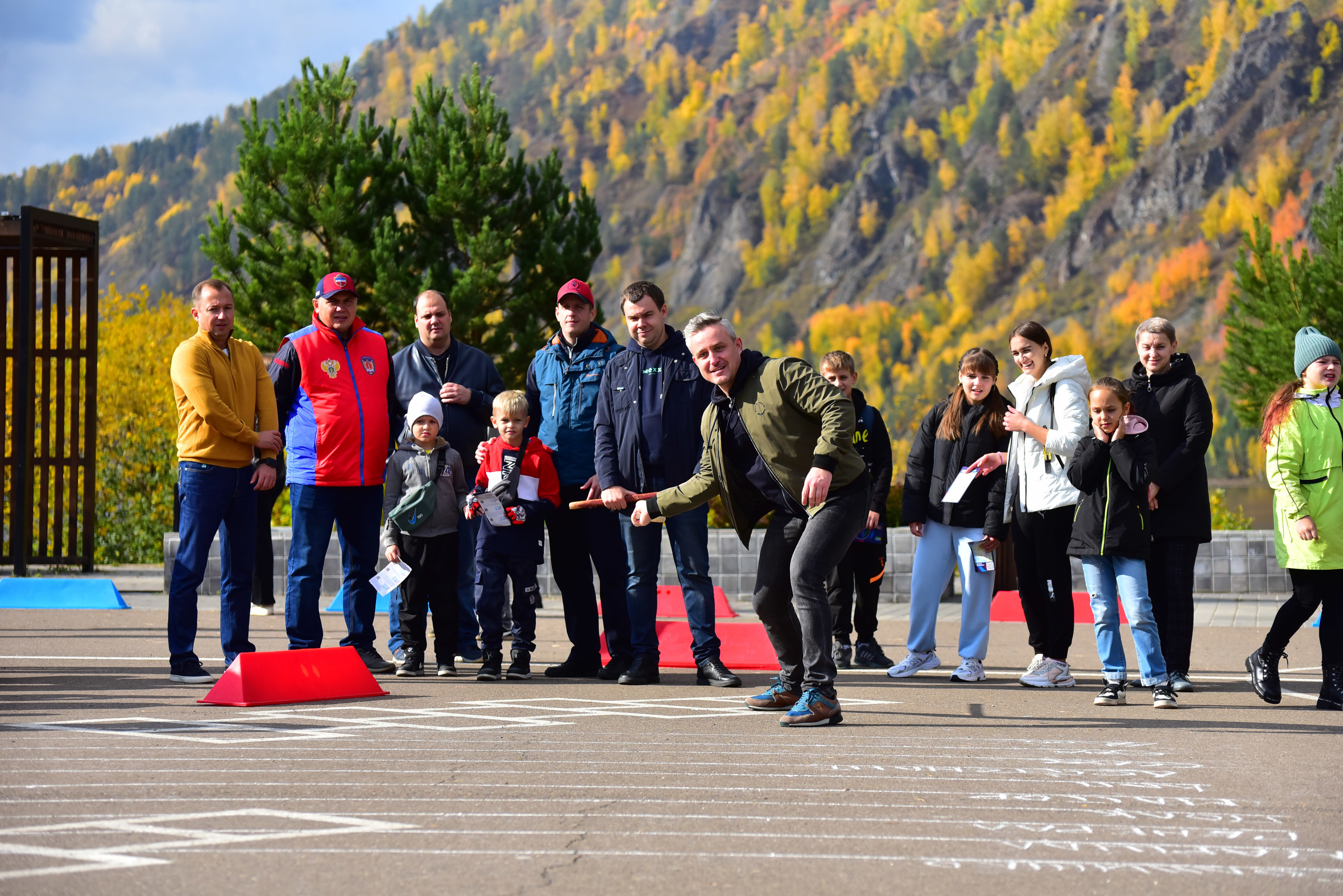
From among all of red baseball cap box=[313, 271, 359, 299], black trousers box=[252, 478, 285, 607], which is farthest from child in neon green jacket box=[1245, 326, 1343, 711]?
black trousers box=[252, 478, 285, 607]

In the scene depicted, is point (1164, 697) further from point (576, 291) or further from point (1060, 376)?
point (576, 291)

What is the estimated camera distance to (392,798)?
475 centimetres

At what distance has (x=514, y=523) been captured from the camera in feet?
27.3

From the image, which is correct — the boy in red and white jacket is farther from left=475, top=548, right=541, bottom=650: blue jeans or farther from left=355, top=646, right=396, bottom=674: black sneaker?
left=355, top=646, right=396, bottom=674: black sneaker

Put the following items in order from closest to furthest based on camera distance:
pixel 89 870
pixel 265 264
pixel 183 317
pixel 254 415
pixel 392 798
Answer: pixel 89 870 → pixel 392 798 → pixel 254 415 → pixel 265 264 → pixel 183 317

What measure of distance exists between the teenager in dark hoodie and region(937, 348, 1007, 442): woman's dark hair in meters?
0.88

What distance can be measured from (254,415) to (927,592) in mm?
3960

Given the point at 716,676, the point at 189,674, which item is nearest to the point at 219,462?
the point at 189,674

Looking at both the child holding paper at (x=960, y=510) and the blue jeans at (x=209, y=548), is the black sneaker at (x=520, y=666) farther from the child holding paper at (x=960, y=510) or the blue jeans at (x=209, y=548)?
the child holding paper at (x=960, y=510)

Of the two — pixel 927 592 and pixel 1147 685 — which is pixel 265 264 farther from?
pixel 1147 685

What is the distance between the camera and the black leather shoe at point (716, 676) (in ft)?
26.2

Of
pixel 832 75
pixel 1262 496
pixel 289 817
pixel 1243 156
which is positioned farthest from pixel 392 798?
pixel 832 75

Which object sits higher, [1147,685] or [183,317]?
[183,317]

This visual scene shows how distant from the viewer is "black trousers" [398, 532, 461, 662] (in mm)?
8328
